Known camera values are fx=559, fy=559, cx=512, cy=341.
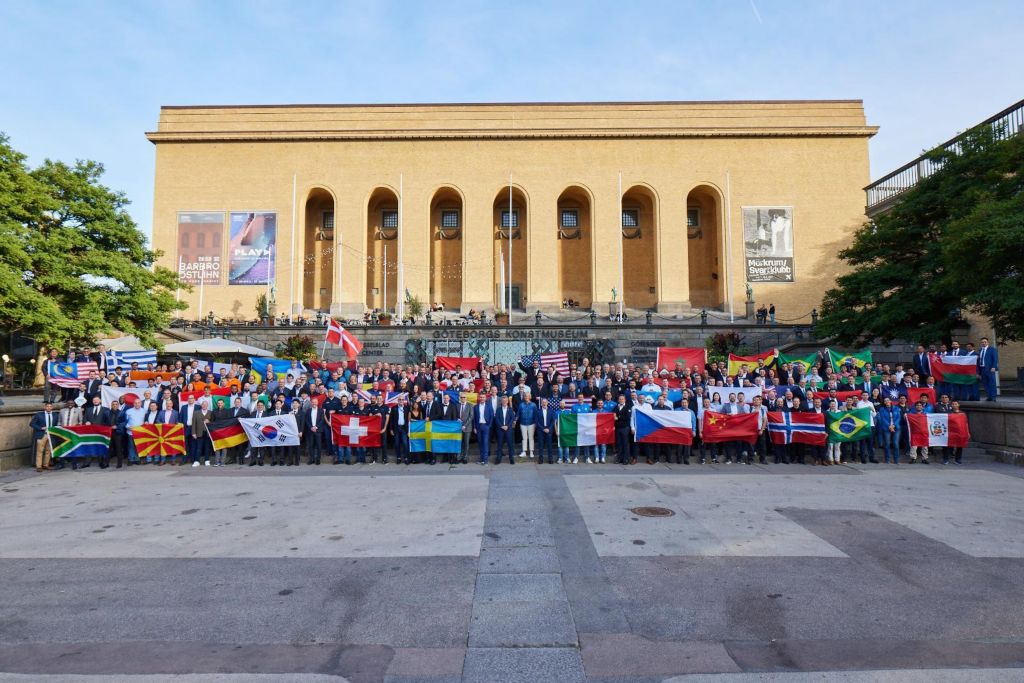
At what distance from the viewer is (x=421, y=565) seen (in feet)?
20.1

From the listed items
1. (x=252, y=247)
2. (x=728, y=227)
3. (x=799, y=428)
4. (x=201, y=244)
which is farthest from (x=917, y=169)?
(x=201, y=244)

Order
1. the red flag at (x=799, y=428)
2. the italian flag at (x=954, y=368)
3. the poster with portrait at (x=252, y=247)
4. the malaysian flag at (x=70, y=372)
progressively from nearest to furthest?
the red flag at (x=799, y=428), the italian flag at (x=954, y=368), the malaysian flag at (x=70, y=372), the poster with portrait at (x=252, y=247)

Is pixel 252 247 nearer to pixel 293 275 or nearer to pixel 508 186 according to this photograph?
pixel 293 275

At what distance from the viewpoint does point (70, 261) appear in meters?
22.0

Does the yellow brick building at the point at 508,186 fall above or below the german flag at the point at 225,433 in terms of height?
above

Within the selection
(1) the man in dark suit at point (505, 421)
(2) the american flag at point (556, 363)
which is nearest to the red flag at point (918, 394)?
(2) the american flag at point (556, 363)

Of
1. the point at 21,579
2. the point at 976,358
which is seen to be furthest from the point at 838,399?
the point at 21,579

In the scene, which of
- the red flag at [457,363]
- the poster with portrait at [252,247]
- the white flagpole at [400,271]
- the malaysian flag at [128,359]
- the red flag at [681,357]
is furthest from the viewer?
the poster with portrait at [252,247]

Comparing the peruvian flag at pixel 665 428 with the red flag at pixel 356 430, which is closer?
the peruvian flag at pixel 665 428

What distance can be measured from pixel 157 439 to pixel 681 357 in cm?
1603

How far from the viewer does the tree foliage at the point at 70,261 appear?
63.9 ft

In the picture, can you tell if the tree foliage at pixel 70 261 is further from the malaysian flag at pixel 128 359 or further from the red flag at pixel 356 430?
the red flag at pixel 356 430

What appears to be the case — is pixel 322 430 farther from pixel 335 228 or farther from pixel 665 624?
pixel 335 228

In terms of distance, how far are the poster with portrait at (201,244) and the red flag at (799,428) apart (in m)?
39.6
